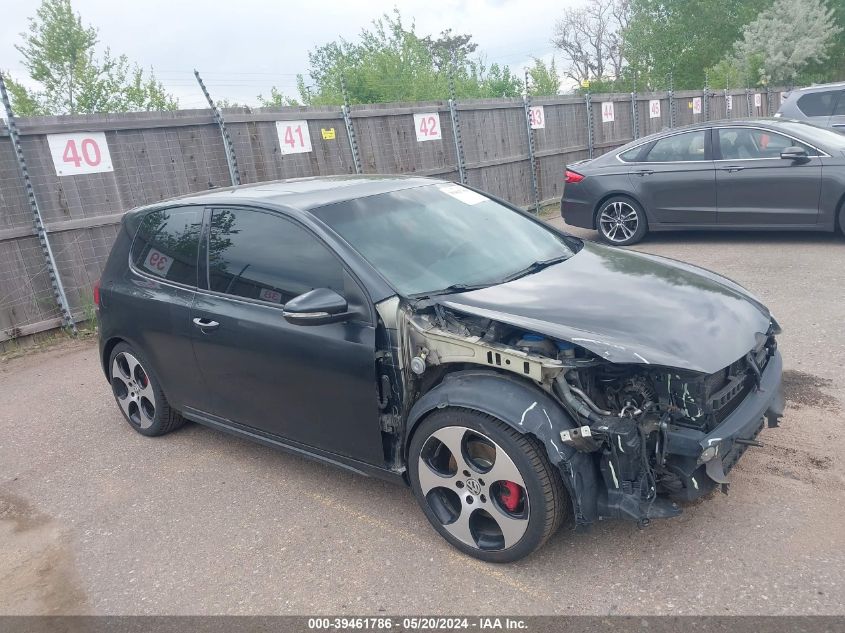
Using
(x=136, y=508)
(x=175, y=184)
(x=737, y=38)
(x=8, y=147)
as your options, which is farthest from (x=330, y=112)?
(x=737, y=38)

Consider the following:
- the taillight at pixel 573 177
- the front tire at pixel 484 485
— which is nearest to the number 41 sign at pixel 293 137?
the taillight at pixel 573 177

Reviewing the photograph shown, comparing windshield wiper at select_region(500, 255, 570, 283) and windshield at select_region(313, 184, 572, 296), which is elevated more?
windshield at select_region(313, 184, 572, 296)

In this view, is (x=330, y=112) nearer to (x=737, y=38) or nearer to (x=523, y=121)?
(x=523, y=121)

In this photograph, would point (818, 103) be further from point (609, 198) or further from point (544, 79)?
point (544, 79)

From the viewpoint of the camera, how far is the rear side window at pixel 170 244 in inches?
167

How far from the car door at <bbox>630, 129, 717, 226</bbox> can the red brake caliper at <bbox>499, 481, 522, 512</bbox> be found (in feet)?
22.5

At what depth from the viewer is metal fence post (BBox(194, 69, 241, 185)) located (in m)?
8.67

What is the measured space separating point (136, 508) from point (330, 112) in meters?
7.32

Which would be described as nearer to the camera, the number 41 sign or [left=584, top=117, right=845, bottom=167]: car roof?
[left=584, top=117, right=845, bottom=167]: car roof

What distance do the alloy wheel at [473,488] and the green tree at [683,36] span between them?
122 feet

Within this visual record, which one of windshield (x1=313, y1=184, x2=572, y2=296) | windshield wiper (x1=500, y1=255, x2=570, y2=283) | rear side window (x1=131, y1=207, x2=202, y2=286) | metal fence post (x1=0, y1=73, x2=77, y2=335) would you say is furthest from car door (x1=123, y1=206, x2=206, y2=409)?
metal fence post (x1=0, y1=73, x2=77, y2=335)

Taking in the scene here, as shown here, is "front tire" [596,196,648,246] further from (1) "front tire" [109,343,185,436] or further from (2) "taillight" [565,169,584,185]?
(1) "front tire" [109,343,185,436]

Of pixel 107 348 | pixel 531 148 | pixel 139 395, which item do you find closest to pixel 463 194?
pixel 139 395

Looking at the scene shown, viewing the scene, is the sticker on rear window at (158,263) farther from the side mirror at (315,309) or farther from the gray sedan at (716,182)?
the gray sedan at (716,182)
